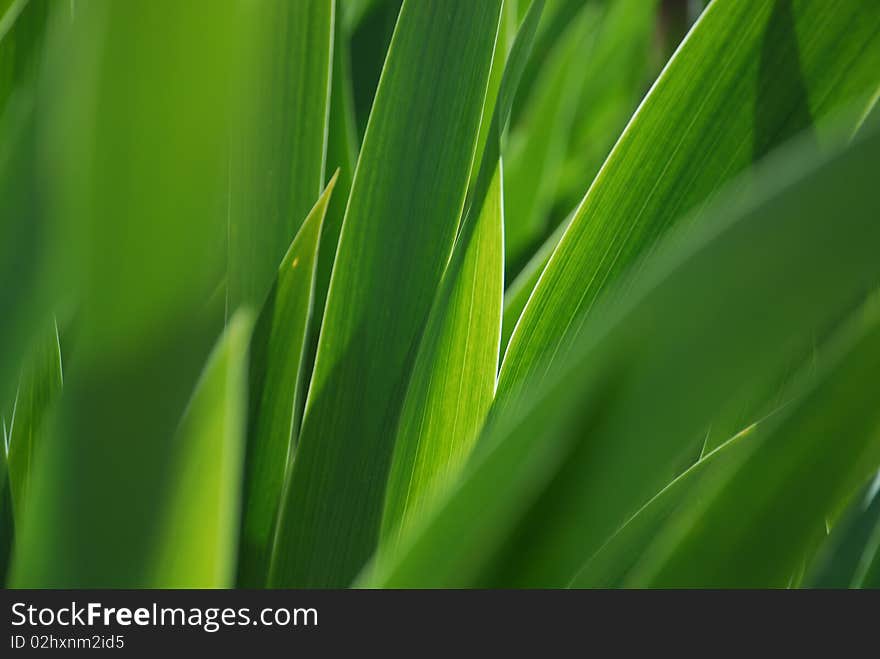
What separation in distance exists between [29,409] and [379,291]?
0.42 ft

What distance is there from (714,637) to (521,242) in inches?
13.5

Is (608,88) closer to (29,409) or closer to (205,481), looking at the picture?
(29,409)

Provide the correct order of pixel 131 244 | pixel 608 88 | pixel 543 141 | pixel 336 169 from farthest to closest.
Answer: pixel 608 88 → pixel 543 141 → pixel 336 169 → pixel 131 244

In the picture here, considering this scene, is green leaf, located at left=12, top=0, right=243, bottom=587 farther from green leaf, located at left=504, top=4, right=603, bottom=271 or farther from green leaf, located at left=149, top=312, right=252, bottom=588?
green leaf, located at left=504, top=4, right=603, bottom=271

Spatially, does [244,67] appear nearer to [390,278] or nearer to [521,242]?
[390,278]

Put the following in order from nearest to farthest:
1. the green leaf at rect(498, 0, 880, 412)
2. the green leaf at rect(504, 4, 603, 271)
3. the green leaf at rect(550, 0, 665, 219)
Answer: the green leaf at rect(498, 0, 880, 412) < the green leaf at rect(504, 4, 603, 271) < the green leaf at rect(550, 0, 665, 219)

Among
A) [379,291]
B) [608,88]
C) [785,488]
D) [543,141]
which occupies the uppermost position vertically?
[608,88]

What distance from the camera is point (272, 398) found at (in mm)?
271

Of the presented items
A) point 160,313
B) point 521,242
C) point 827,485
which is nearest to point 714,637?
point 827,485

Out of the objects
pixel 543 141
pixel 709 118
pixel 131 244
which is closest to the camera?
pixel 131 244

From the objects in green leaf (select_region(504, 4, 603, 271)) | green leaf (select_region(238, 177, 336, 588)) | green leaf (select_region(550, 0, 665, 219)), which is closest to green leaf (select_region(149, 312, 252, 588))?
green leaf (select_region(238, 177, 336, 588))

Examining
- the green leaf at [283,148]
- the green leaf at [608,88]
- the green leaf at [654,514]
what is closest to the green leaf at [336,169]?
the green leaf at [283,148]

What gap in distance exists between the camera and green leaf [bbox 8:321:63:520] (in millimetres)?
264

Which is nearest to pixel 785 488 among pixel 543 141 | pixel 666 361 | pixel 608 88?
pixel 666 361
